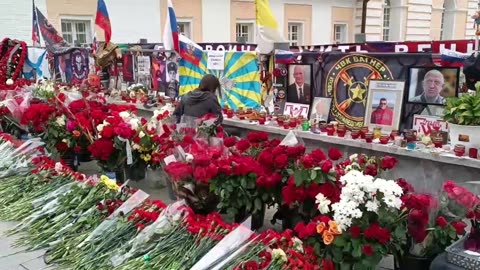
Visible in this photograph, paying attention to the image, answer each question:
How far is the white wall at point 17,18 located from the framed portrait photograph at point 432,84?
12480mm

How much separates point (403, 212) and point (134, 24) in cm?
1468

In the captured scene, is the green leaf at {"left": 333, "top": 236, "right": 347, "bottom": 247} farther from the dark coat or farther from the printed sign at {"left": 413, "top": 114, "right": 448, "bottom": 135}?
the dark coat

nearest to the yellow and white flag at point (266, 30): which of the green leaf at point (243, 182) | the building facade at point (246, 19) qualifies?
the green leaf at point (243, 182)

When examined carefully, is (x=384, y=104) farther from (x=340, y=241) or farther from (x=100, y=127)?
(x=100, y=127)

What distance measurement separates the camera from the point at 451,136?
3.97 meters

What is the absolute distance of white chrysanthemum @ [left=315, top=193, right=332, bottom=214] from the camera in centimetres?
286

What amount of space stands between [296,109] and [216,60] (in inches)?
75.7

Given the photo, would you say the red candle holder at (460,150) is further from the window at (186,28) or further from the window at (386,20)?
the window at (386,20)

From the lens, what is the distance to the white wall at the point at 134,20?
51.4ft

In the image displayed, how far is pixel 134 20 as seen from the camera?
16141 millimetres

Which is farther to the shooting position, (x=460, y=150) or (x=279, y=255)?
(x=460, y=150)

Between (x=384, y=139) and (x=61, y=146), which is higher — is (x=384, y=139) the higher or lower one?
the higher one

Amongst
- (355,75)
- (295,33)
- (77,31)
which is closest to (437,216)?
(355,75)

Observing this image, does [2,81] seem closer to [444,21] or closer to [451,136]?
[451,136]
